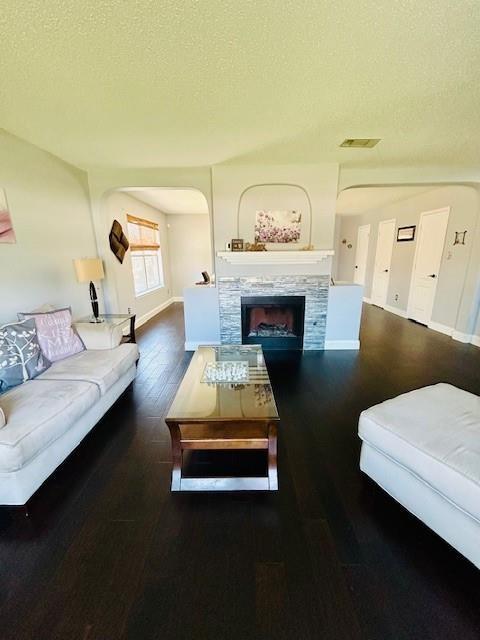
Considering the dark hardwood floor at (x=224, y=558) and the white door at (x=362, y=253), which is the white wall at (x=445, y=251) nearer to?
the white door at (x=362, y=253)

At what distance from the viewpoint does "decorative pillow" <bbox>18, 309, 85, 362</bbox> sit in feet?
7.52

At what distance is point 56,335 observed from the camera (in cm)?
237

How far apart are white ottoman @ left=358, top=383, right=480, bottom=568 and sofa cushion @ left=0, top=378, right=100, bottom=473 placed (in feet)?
5.99

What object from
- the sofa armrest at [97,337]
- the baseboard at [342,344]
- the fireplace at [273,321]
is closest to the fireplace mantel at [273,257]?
the fireplace at [273,321]

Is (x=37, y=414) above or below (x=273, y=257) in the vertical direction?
below

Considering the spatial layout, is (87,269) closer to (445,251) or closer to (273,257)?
(273,257)

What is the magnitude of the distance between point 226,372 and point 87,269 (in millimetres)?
2201

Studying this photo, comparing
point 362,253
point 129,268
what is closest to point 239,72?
point 129,268

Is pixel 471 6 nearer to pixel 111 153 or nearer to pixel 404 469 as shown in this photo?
pixel 404 469

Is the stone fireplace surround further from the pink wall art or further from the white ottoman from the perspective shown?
the white ottoman

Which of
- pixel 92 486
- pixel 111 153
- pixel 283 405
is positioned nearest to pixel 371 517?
pixel 283 405

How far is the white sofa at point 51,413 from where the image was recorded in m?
1.39

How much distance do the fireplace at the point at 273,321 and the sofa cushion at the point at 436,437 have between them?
2205mm

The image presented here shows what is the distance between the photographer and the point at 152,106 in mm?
2012
